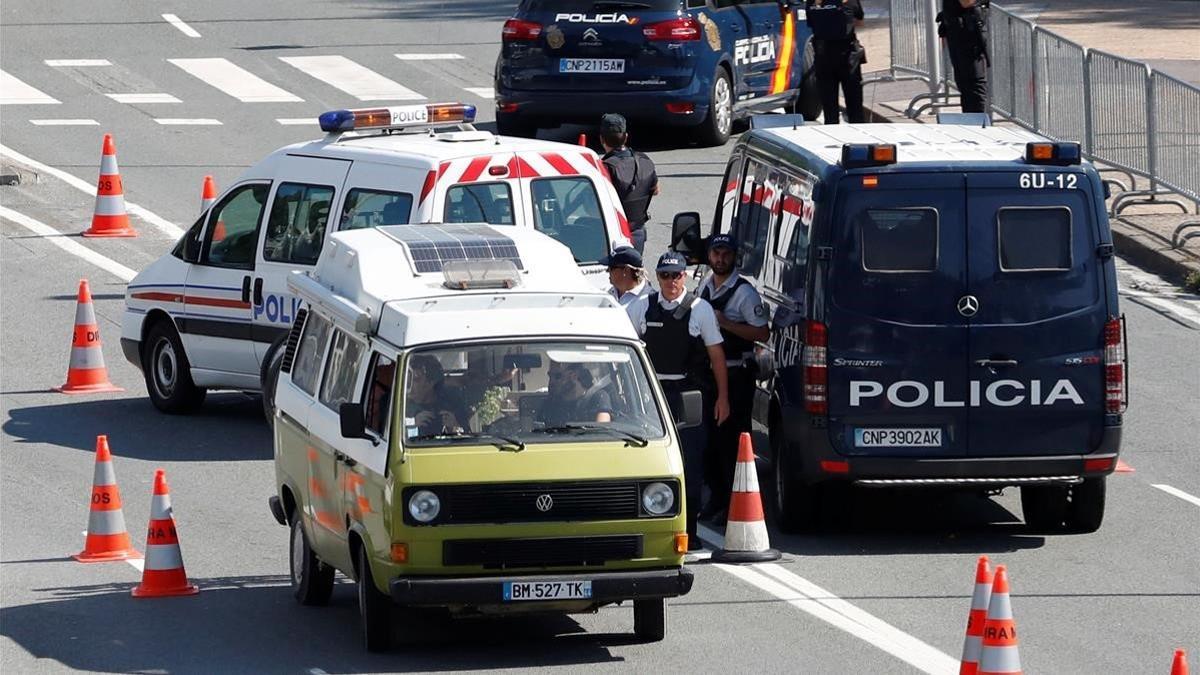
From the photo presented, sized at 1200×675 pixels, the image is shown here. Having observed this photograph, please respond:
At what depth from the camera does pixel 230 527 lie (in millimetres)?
13562

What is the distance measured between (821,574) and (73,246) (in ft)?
36.8

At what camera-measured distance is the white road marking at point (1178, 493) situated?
14078mm

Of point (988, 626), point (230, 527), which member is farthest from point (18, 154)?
point (988, 626)

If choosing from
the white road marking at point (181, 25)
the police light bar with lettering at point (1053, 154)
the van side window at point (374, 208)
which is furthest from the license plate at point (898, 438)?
the white road marking at point (181, 25)

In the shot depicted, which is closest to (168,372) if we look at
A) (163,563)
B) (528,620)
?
(163,563)

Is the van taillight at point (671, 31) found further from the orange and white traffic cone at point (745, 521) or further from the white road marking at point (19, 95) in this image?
the orange and white traffic cone at point (745, 521)

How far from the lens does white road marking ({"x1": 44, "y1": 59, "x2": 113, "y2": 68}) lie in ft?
96.4

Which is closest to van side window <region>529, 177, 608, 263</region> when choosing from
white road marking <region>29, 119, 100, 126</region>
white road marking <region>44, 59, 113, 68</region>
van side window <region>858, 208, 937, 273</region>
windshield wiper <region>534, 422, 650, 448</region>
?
van side window <region>858, 208, 937, 273</region>

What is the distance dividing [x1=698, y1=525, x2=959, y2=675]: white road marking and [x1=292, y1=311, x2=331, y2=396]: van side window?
2.46 meters

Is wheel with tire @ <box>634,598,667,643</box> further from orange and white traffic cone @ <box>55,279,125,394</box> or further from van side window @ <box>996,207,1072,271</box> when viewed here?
orange and white traffic cone @ <box>55,279,125,394</box>

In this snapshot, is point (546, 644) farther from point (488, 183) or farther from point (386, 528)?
point (488, 183)

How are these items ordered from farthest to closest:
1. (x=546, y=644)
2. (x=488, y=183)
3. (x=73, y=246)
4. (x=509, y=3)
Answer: (x=509, y=3), (x=73, y=246), (x=488, y=183), (x=546, y=644)

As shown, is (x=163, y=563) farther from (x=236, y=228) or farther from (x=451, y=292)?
(x=236, y=228)

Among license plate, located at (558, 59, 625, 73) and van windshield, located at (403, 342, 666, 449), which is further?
license plate, located at (558, 59, 625, 73)
